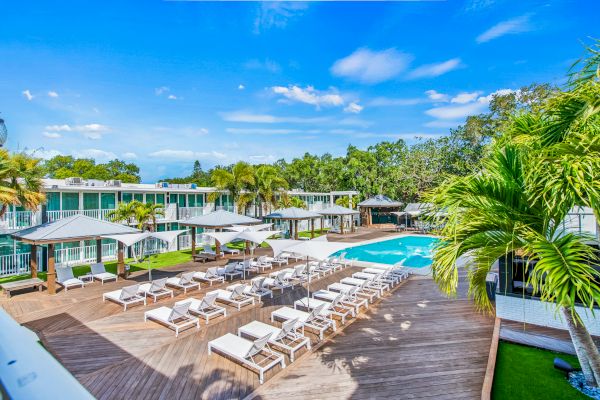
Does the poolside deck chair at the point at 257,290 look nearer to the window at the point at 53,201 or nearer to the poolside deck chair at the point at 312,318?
the poolside deck chair at the point at 312,318

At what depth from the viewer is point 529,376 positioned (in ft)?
20.0

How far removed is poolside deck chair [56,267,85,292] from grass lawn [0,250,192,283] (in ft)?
8.24

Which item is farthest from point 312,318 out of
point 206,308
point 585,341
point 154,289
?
point 154,289

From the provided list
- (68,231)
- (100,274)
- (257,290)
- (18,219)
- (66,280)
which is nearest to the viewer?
(257,290)

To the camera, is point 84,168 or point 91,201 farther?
point 84,168

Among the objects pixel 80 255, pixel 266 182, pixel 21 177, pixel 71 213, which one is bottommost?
pixel 80 255

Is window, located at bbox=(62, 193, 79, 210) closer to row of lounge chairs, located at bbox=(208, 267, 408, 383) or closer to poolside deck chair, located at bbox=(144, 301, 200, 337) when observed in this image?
poolside deck chair, located at bbox=(144, 301, 200, 337)

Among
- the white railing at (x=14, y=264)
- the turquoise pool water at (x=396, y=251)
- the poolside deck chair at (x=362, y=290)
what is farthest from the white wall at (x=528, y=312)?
the white railing at (x=14, y=264)

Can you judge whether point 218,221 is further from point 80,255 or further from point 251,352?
point 251,352

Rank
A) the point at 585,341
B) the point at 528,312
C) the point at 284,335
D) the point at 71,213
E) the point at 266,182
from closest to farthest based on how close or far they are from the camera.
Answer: the point at 585,341
the point at 284,335
the point at 528,312
the point at 71,213
the point at 266,182

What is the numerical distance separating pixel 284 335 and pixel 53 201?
16.6 metres

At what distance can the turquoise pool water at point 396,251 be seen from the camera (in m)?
20.4

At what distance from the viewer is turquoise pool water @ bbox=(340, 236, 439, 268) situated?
66.9ft

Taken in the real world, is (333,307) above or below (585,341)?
below
